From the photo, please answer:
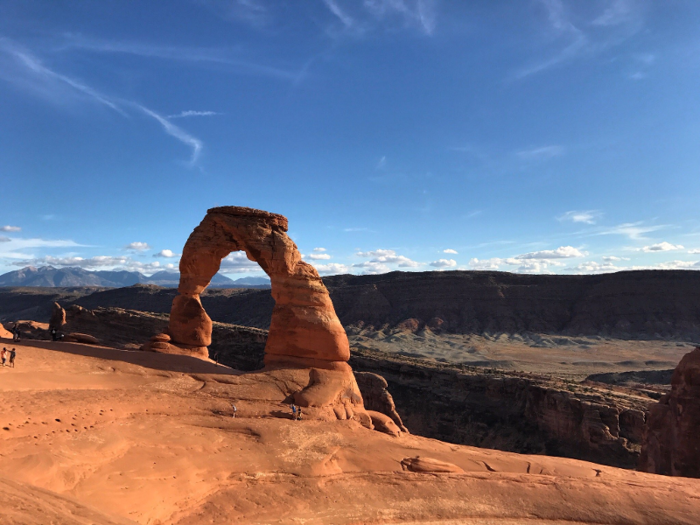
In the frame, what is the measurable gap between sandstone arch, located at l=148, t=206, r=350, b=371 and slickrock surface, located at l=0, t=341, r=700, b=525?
3.30m

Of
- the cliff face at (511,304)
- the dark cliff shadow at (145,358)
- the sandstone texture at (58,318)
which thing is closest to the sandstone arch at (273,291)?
the dark cliff shadow at (145,358)

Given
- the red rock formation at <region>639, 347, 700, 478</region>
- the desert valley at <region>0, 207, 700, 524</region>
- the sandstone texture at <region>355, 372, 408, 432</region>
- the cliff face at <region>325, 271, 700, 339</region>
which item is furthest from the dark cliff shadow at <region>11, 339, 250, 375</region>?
the cliff face at <region>325, 271, 700, 339</region>

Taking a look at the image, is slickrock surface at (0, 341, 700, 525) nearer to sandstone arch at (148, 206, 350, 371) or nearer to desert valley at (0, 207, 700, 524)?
desert valley at (0, 207, 700, 524)

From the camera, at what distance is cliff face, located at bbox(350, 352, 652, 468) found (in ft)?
83.6

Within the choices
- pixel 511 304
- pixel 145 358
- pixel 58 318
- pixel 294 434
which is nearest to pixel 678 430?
pixel 294 434

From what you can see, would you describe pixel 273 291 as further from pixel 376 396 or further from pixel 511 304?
pixel 511 304

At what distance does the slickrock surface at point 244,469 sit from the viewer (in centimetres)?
841

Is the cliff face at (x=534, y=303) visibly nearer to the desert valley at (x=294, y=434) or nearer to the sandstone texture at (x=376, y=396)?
the desert valley at (x=294, y=434)

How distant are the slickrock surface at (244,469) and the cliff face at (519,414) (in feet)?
44.4

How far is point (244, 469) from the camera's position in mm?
10492

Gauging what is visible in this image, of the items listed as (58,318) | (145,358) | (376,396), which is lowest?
(376,396)

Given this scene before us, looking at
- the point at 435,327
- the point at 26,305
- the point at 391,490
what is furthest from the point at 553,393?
the point at 26,305

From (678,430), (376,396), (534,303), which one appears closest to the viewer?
(678,430)

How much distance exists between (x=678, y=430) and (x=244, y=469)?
657 inches
